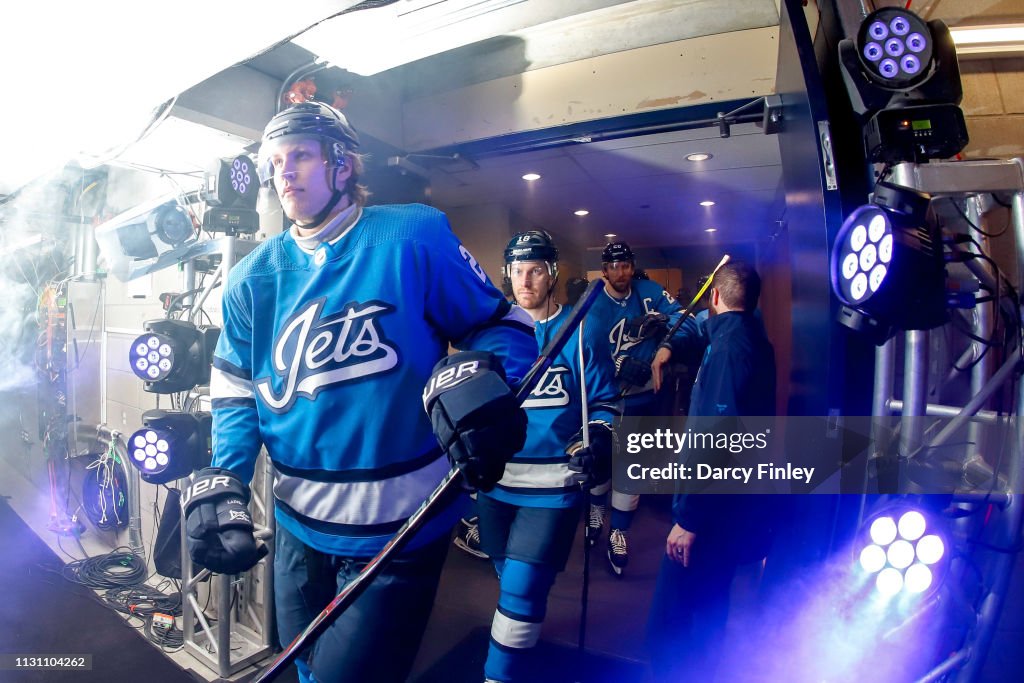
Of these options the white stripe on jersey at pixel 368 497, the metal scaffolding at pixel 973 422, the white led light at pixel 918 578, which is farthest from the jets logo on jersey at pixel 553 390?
the white led light at pixel 918 578

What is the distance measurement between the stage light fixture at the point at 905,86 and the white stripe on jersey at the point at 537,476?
1.37 meters

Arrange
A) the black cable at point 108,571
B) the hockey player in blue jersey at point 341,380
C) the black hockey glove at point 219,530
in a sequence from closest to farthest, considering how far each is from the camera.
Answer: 1. the black hockey glove at point 219,530
2. the hockey player in blue jersey at point 341,380
3. the black cable at point 108,571

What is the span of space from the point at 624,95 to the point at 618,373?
0.95 metres

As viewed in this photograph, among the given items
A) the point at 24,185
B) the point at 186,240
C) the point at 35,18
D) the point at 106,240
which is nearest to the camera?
the point at 35,18

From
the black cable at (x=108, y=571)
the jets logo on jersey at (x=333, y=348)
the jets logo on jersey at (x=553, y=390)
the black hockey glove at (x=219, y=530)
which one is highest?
the jets logo on jersey at (x=333, y=348)

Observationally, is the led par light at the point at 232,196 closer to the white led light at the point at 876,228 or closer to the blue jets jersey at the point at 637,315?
the blue jets jersey at the point at 637,315

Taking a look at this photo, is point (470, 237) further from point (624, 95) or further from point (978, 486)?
point (978, 486)

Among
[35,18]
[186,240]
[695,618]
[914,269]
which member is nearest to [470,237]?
[914,269]

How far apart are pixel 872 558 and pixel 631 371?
33.6 inches

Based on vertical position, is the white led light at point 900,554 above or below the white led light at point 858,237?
below

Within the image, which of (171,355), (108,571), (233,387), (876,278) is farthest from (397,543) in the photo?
(108,571)

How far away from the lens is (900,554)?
1.29m

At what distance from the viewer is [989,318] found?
4.24ft

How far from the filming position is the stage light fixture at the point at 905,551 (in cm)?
127
